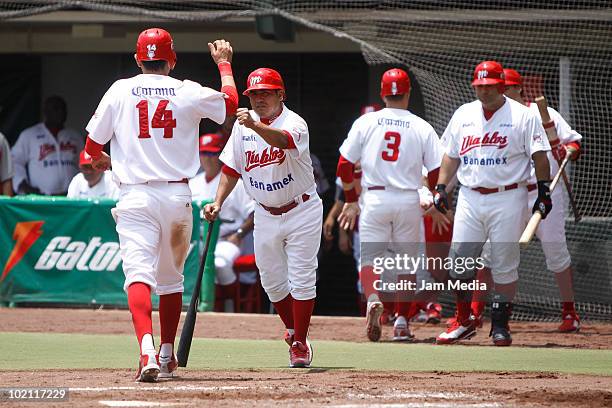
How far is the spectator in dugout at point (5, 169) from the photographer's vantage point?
40.0 ft

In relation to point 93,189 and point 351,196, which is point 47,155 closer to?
point 93,189

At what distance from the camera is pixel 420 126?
923cm

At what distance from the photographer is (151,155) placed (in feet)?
20.3

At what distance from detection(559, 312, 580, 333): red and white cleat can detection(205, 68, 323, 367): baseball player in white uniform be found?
328 cm

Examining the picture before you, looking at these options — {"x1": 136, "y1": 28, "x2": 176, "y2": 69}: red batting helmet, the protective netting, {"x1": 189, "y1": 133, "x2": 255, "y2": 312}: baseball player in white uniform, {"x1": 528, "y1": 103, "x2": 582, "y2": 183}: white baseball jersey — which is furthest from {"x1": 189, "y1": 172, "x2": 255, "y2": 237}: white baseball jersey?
{"x1": 136, "y1": 28, "x2": 176, "y2": 69}: red batting helmet

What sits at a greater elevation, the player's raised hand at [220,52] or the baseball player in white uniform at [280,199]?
the player's raised hand at [220,52]

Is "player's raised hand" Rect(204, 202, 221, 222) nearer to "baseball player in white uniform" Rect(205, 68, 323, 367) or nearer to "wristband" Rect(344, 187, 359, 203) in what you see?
"baseball player in white uniform" Rect(205, 68, 323, 367)

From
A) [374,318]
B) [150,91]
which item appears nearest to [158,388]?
[150,91]

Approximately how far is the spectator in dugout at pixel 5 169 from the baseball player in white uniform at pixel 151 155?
Answer: 20.2ft

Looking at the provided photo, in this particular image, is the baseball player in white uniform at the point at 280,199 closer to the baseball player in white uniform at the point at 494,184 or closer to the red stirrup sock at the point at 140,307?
the red stirrup sock at the point at 140,307

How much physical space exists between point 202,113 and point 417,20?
18.9 ft

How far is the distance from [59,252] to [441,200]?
4.40 meters

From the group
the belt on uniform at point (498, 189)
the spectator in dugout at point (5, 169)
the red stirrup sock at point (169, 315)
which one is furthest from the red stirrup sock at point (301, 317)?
the spectator in dugout at point (5, 169)

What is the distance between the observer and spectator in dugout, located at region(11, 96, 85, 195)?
1341cm
